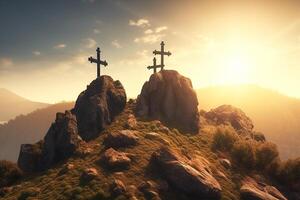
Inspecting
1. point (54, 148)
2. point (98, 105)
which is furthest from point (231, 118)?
point (54, 148)

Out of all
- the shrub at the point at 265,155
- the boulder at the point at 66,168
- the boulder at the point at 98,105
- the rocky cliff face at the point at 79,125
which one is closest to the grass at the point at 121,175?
the boulder at the point at 66,168

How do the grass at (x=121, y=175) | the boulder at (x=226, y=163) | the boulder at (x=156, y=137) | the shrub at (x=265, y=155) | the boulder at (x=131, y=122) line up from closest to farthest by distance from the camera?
the grass at (x=121, y=175)
the boulder at (x=226, y=163)
the boulder at (x=156, y=137)
the shrub at (x=265, y=155)
the boulder at (x=131, y=122)

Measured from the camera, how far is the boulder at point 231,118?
61.1 m

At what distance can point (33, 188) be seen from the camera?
109ft

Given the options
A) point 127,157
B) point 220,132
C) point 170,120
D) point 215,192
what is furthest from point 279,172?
point 127,157

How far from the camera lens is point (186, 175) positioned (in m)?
33.2

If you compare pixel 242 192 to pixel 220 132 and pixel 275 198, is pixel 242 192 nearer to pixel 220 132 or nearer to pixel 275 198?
pixel 275 198

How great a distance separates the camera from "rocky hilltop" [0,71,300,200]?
32656 mm

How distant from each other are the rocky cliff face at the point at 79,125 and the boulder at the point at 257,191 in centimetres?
2053

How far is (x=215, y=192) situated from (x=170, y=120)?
64.1 ft

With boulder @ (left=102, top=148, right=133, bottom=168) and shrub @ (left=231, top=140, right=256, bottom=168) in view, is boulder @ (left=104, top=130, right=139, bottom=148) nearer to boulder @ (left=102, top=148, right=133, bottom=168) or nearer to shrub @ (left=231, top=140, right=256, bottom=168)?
boulder @ (left=102, top=148, right=133, bottom=168)

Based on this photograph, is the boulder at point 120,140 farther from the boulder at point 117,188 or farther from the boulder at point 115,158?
the boulder at point 117,188

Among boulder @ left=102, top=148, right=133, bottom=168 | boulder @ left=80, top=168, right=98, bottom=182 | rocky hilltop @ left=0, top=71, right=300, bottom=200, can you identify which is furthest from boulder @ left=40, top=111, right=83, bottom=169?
boulder @ left=80, top=168, right=98, bottom=182

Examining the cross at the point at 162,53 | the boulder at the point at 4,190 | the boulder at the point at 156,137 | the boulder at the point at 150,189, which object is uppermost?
the cross at the point at 162,53
